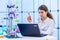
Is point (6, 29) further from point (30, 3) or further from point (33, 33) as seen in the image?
point (30, 3)

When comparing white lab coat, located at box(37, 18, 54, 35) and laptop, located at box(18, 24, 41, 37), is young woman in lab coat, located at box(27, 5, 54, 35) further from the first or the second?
laptop, located at box(18, 24, 41, 37)

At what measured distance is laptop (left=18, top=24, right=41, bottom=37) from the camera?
6.70ft

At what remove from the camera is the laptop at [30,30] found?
2043 mm

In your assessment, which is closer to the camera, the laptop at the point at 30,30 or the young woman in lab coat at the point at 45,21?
the laptop at the point at 30,30

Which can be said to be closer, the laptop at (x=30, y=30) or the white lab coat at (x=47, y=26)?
the laptop at (x=30, y=30)

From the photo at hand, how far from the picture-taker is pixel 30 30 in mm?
2066

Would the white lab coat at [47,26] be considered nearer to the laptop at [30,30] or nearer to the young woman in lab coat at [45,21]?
the young woman in lab coat at [45,21]

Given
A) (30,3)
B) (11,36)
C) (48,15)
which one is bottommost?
(11,36)

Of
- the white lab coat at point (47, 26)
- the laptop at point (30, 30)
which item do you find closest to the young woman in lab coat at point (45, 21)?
the white lab coat at point (47, 26)

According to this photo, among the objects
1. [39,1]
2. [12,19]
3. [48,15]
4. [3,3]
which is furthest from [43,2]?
[12,19]

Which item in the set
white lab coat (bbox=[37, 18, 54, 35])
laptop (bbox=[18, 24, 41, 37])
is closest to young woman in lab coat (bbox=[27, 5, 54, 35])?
white lab coat (bbox=[37, 18, 54, 35])

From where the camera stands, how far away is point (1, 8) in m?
3.47

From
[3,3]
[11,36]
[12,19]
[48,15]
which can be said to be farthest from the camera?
[3,3]

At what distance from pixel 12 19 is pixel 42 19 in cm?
75
